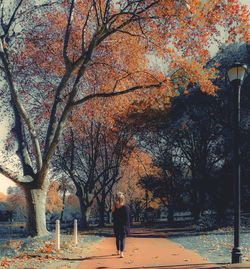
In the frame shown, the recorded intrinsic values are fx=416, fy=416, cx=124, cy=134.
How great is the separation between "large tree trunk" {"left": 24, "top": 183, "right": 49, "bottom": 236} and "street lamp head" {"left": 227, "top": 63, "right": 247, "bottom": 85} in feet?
28.7

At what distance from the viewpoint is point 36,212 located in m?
16.3

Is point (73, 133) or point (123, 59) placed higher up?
point (123, 59)

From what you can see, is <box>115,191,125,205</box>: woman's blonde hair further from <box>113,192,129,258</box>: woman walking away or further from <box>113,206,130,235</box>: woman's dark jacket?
<box>113,206,130,235</box>: woman's dark jacket

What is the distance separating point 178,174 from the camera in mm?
38656

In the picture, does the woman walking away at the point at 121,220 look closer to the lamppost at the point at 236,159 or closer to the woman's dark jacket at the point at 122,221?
the woman's dark jacket at the point at 122,221

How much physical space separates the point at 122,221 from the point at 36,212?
5155 millimetres

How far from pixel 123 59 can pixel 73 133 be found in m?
13.6

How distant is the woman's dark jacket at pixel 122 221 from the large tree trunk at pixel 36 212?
15.5ft

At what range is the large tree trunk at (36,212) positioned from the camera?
16.1 m

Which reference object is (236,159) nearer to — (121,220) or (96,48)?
(121,220)

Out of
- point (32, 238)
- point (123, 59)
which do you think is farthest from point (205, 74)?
point (32, 238)

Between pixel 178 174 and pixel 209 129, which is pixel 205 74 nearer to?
pixel 209 129

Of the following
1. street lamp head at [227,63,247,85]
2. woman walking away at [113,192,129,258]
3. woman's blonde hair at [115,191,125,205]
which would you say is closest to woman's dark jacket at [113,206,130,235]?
woman walking away at [113,192,129,258]

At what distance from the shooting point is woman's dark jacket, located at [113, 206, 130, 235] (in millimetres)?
12374
